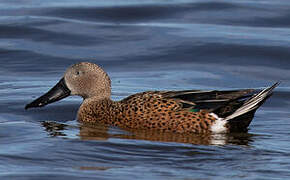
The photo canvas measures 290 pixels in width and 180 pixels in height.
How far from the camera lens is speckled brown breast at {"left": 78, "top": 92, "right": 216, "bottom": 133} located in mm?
8547

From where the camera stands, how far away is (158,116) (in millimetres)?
8594

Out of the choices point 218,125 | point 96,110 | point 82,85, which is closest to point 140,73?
point 82,85

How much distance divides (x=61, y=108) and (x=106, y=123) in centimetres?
108

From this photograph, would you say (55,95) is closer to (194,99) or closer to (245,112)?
(194,99)

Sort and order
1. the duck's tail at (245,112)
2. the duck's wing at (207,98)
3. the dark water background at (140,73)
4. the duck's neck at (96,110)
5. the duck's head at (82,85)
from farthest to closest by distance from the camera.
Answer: the duck's head at (82,85)
the duck's neck at (96,110)
the duck's wing at (207,98)
the duck's tail at (245,112)
the dark water background at (140,73)

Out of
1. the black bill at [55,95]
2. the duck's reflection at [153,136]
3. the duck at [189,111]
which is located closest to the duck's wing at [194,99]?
the duck at [189,111]

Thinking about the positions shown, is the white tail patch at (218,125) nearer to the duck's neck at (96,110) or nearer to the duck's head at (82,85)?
the duck's neck at (96,110)

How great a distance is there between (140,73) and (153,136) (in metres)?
3.59

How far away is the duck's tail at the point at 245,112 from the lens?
8.34 meters

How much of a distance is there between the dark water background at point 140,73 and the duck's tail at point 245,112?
155 millimetres

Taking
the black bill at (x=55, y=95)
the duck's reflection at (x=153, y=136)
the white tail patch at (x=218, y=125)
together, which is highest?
the black bill at (x=55, y=95)

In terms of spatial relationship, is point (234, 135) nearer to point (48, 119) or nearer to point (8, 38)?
point (48, 119)

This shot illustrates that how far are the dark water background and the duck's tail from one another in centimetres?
15

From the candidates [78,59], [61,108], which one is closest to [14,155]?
[61,108]
